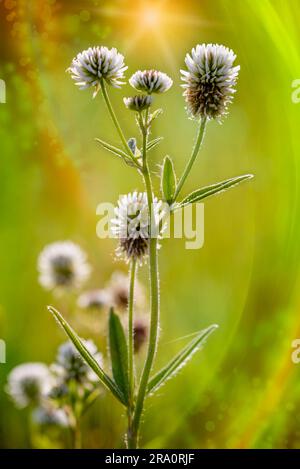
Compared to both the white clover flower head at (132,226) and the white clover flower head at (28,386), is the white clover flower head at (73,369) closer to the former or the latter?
the white clover flower head at (28,386)

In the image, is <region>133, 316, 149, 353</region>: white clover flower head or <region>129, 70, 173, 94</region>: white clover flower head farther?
<region>133, 316, 149, 353</region>: white clover flower head

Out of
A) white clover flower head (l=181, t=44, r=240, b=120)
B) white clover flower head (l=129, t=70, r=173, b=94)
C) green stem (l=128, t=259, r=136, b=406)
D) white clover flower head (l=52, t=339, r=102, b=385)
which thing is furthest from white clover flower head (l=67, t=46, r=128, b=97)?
white clover flower head (l=52, t=339, r=102, b=385)

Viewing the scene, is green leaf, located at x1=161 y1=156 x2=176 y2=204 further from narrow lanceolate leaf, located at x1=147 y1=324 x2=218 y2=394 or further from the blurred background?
the blurred background

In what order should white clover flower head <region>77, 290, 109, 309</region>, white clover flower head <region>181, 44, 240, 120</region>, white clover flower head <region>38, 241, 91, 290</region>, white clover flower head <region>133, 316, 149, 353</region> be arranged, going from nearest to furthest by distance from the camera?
white clover flower head <region>181, 44, 240, 120</region> → white clover flower head <region>133, 316, 149, 353</region> → white clover flower head <region>77, 290, 109, 309</region> → white clover flower head <region>38, 241, 91, 290</region>

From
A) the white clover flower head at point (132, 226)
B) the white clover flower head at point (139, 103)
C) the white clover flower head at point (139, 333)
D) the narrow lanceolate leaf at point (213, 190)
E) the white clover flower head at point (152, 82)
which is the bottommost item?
the white clover flower head at point (139, 333)

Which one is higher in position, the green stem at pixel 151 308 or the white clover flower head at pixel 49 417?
the green stem at pixel 151 308

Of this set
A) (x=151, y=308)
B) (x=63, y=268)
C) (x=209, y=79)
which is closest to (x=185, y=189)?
(x=63, y=268)

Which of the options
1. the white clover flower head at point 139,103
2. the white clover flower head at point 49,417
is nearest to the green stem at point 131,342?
the white clover flower head at point 139,103
